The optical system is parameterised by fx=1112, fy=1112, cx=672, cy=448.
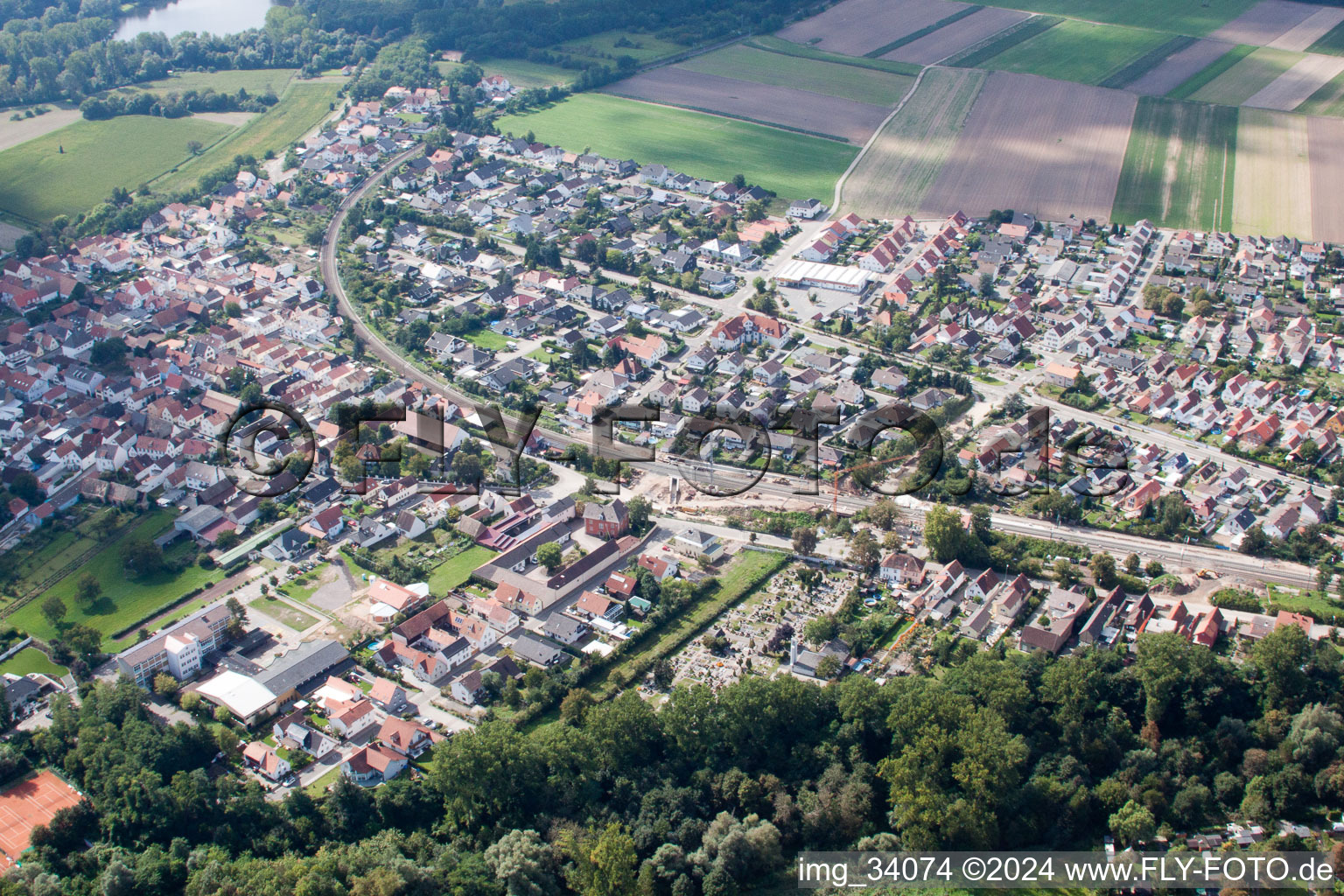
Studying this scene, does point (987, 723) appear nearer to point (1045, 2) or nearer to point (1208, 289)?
point (1208, 289)

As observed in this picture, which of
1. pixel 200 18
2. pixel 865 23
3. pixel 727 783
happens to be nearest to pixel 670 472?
pixel 727 783

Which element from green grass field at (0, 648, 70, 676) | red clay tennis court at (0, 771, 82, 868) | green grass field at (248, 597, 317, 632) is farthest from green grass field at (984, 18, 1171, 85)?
red clay tennis court at (0, 771, 82, 868)

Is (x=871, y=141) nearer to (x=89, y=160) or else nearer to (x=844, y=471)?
(x=844, y=471)

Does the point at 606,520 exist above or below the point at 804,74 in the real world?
below

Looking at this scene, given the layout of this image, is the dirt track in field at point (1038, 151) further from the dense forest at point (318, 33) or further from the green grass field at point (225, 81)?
the green grass field at point (225, 81)

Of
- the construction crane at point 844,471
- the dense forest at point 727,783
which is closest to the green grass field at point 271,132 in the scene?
the construction crane at point 844,471

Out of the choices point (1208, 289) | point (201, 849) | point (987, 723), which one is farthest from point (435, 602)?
point (1208, 289)
